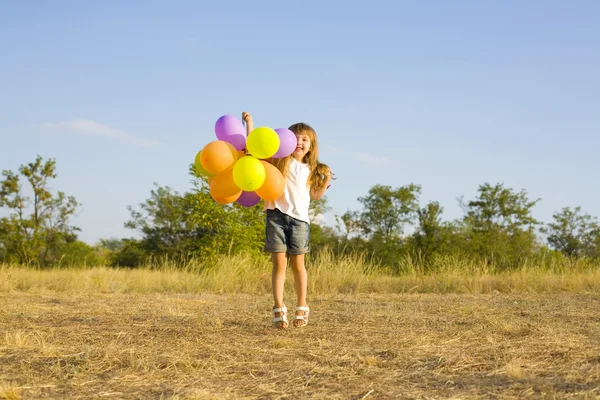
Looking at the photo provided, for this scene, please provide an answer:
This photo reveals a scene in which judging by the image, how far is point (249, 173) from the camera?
4.55 metres

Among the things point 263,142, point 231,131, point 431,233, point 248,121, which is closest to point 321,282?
point 248,121

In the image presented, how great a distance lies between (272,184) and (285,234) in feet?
1.57

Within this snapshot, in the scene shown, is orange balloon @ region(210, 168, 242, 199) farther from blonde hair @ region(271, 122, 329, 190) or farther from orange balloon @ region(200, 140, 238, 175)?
blonde hair @ region(271, 122, 329, 190)

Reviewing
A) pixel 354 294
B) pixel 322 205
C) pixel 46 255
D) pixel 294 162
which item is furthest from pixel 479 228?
pixel 294 162

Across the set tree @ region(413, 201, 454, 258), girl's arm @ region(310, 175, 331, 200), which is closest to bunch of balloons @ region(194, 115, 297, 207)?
girl's arm @ region(310, 175, 331, 200)

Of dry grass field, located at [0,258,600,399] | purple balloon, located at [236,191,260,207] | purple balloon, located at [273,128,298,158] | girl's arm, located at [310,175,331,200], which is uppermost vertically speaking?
purple balloon, located at [273,128,298,158]

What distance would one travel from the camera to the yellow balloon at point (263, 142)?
4.66m

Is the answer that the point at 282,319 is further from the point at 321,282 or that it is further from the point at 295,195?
the point at 321,282

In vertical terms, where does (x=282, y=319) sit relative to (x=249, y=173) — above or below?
below

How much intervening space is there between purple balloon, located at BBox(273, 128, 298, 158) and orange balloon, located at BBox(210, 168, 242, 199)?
1.35 feet

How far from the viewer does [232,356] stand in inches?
134

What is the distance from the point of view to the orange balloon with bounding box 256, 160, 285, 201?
4.68 metres

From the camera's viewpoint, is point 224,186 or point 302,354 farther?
point 224,186

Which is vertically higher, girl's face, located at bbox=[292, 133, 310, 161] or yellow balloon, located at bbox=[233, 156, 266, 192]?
girl's face, located at bbox=[292, 133, 310, 161]
